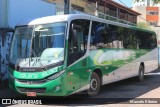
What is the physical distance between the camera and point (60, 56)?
10953mm

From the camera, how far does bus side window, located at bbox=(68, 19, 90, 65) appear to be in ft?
36.9

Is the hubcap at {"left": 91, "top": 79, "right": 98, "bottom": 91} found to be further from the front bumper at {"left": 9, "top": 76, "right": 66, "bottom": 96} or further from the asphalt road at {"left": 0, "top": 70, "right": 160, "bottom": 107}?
the front bumper at {"left": 9, "top": 76, "right": 66, "bottom": 96}

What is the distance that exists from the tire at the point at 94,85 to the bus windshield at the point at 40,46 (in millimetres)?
2102

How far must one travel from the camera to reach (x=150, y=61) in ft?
67.3

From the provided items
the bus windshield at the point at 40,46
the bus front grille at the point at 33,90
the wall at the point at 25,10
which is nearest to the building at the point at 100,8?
the wall at the point at 25,10

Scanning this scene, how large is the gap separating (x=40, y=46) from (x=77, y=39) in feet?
4.06

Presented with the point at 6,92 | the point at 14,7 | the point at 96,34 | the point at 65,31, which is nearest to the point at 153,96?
the point at 96,34

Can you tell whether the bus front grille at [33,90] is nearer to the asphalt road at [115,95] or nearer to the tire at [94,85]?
the asphalt road at [115,95]

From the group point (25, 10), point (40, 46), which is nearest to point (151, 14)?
point (25, 10)

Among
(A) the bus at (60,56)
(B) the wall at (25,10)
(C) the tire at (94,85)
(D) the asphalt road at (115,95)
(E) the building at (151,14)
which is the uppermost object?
(E) the building at (151,14)

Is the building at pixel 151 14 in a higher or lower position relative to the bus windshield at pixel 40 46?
higher

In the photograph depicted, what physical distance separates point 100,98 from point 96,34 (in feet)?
7.83

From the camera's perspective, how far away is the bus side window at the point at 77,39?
11259 millimetres

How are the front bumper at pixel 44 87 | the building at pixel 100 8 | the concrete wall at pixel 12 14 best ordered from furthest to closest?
1. the building at pixel 100 8
2. the concrete wall at pixel 12 14
3. the front bumper at pixel 44 87
